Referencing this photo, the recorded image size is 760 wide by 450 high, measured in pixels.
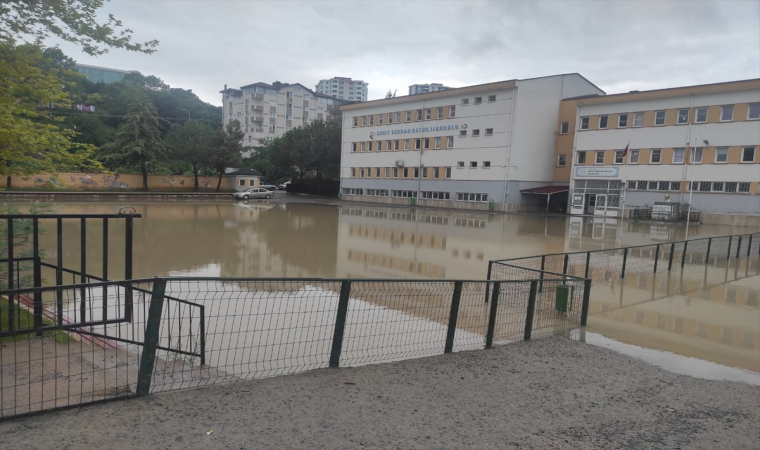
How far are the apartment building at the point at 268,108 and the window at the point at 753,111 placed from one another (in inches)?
2957

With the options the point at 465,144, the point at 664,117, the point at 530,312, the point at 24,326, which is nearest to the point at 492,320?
the point at 530,312

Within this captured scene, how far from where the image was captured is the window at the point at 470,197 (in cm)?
4906

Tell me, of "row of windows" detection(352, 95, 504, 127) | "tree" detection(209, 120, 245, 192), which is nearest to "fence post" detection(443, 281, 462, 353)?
"row of windows" detection(352, 95, 504, 127)

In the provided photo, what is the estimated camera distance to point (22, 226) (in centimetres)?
648

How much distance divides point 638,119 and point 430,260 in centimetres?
3556

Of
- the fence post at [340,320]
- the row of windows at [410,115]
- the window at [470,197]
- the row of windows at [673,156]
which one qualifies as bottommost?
the fence post at [340,320]

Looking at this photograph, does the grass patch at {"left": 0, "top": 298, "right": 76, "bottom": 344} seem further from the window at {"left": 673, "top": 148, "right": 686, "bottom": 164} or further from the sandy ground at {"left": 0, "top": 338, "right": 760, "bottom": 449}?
the window at {"left": 673, "top": 148, "right": 686, "bottom": 164}

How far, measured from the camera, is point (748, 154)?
36625 millimetres

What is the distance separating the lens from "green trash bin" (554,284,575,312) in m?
8.64

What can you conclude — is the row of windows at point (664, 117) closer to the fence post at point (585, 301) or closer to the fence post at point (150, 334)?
the fence post at point (585, 301)

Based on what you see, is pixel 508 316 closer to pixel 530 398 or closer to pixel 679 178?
pixel 530 398

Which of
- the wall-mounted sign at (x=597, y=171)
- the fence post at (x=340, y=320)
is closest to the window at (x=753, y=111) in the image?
the wall-mounted sign at (x=597, y=171)

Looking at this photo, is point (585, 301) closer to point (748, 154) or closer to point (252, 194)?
point (748, 154)

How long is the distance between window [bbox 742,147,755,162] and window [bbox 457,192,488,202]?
68.0 ft
